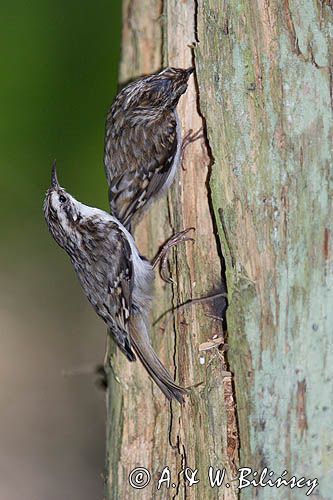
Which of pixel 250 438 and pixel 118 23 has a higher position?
pixel 118 23

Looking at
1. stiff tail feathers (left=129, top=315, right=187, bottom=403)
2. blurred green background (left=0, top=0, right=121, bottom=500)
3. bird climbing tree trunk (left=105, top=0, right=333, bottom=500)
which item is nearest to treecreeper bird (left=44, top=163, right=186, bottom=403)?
stiff tail feathers (left=129, top=315, right=187, bottom=403)

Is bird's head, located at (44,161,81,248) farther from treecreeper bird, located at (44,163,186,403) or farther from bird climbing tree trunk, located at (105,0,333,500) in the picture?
bird climbing tree trunk, located at (105,0,333,500)

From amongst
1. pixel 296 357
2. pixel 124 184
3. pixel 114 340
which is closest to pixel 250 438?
pixel 296 357

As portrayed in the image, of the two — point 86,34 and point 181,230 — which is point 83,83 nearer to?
point 86,34

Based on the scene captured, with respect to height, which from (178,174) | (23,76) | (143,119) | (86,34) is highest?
(86,34)

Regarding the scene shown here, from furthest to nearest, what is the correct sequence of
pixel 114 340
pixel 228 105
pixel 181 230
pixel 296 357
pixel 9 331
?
pixel 9 331 < pixel 114 340 < pixel 181 230 < pixel 228 105 < pixel 296 357

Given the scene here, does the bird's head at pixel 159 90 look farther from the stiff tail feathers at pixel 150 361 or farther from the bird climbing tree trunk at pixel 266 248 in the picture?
the stiff tail feathers at pixel 150 361

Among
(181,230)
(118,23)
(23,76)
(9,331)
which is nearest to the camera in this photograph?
(181,230)
